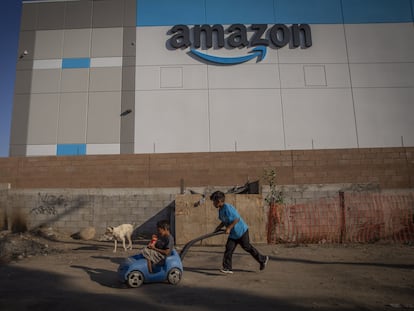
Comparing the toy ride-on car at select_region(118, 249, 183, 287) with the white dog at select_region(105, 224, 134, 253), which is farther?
the white dog at select_region(105, 224, 134, 253)

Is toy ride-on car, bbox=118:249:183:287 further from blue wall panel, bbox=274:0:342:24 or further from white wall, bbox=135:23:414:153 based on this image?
blue wall panel, bbox=274:0:342:24

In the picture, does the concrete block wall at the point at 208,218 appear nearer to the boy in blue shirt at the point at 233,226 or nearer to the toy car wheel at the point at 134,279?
the boy in blue shirt at the point at 233,226

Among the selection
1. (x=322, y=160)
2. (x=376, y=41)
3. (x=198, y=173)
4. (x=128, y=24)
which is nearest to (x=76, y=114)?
(x=128, y=24)

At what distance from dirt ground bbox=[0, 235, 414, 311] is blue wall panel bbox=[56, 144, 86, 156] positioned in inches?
314

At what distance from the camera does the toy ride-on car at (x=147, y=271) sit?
468 centimetres

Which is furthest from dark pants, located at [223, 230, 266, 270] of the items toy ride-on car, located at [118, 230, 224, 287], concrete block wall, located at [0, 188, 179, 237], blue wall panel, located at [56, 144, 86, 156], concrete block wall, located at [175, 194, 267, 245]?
blue wall panel, located at [56, 144, 86, 156]

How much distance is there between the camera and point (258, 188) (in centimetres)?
1076

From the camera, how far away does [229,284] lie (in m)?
4.89

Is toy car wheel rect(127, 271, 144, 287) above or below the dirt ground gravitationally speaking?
above

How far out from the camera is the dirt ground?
12.6 ft

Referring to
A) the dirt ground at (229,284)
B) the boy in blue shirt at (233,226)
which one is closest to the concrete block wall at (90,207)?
the dirt ground at (229,284)

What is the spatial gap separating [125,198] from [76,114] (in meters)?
6.21

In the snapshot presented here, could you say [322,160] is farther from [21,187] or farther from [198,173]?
[21,187]

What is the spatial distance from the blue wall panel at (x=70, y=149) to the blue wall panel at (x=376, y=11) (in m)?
16.3
